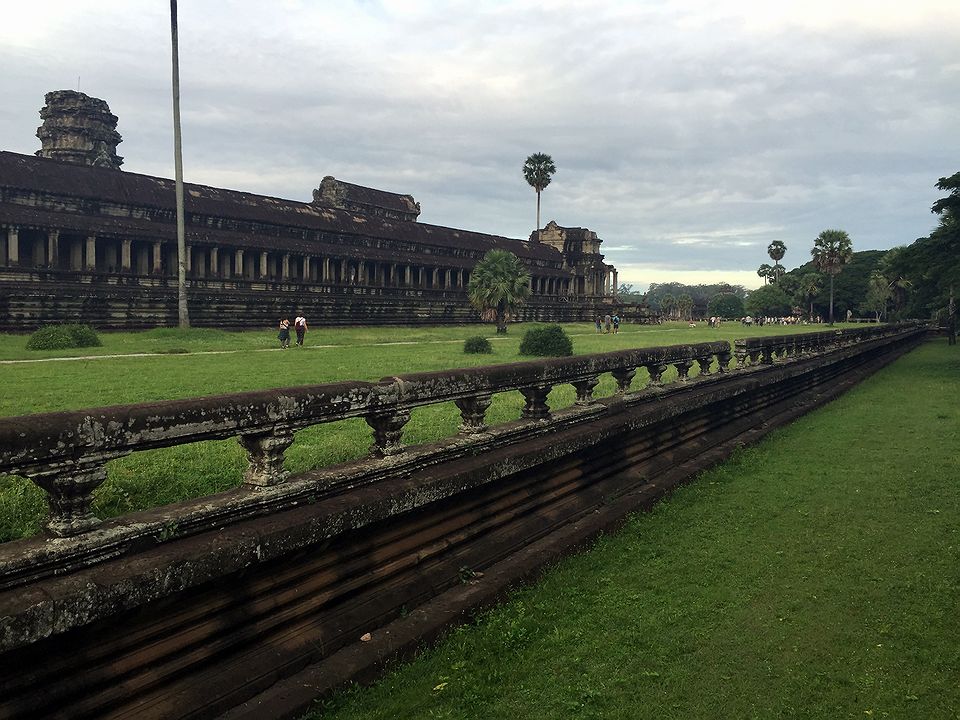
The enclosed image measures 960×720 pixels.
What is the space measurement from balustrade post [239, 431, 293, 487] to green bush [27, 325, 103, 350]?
→ 2142 centimetres

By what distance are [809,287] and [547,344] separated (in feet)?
296

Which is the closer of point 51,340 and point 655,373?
point 655,373

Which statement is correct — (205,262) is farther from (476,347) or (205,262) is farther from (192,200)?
(476,347)

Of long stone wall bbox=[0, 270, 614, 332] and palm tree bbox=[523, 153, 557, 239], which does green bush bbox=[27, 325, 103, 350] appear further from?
palm tree bbox=[523, 153, 557, 239]

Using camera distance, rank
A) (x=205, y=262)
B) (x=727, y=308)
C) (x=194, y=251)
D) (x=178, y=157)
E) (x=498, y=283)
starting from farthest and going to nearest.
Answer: (x=727, y=308) → (x=205, y=262) → (x=194, y=251) → (x=498, y=283) → (x=178, y=157)

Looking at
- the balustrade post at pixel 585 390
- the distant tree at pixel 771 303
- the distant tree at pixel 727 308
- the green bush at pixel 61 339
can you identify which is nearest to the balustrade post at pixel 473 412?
the balustrade post at pixel 585 390

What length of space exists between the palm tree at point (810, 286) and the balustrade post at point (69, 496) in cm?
10914

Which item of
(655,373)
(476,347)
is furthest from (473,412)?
(476,347)

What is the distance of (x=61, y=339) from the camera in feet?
70.7

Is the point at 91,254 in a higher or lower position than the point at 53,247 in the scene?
lower

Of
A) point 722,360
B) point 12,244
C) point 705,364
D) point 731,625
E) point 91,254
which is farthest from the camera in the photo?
point 91,254

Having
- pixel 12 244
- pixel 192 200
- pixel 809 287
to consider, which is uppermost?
pixel 192 200

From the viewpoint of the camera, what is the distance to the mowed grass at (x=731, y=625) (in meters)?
3.46

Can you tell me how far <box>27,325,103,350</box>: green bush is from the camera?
21047 mm
